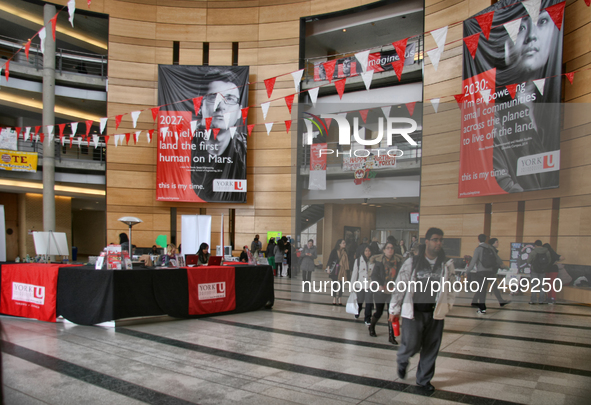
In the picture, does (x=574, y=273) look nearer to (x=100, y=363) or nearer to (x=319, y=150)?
(x=319, y=150)

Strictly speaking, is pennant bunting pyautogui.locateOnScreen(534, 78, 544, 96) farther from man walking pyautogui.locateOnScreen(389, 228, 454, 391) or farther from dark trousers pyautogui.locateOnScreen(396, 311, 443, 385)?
dark trousers pyautogui.locateOnScreen(396, 311, 443, 385)

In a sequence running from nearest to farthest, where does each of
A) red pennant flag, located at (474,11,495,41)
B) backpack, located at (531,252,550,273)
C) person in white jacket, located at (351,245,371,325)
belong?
backpack, located at (531,252,550,273)
red pennant flag, located at (474,11,495,41)
person in white jacket, located at (351,245,371,325)

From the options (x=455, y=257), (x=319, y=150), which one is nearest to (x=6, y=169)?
(x=319, y=150)

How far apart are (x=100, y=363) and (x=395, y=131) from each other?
5.19 meters

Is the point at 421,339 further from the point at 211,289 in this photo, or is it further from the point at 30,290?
the point at 30,290

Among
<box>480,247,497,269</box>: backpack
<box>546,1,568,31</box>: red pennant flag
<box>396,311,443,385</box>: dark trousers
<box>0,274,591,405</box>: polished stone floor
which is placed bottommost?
<box>0,274,591,405</box>: polished stone floor

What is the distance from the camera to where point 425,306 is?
3605 millimetres

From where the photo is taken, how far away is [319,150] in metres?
7.46

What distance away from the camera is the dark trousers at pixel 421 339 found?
3.60 m

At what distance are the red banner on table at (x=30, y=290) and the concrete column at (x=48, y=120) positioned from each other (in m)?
9.32

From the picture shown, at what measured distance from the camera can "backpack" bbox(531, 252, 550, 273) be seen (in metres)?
4.87

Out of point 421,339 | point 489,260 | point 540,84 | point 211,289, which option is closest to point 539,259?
point 489,260

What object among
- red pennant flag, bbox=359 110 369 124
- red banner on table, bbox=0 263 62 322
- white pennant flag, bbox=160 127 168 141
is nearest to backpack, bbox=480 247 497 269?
red pennant flag, bbox=359 110 369 124

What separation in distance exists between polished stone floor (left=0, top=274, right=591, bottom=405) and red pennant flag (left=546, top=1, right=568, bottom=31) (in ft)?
16.7
